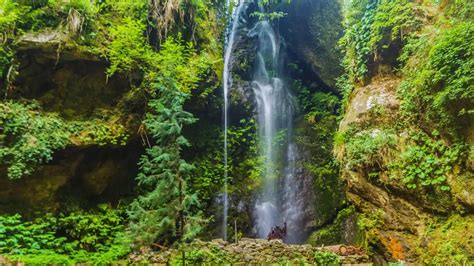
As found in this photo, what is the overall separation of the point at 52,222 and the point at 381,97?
8.27 metres

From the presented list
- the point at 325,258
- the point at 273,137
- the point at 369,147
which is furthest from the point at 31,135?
the point at 273,137

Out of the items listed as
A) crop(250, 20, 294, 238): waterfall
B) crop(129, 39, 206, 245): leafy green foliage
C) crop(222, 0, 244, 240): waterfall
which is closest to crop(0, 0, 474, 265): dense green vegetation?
crop(129, 39, 206, 245): leafy green foliage

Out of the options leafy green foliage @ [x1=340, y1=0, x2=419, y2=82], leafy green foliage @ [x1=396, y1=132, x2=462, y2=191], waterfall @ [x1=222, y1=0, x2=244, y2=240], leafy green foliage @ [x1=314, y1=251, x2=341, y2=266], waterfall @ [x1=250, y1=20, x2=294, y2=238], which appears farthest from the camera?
waterfall @ [x1=250, y1=20, x2=294, y2=238]

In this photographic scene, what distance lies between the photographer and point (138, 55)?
8.79 meters

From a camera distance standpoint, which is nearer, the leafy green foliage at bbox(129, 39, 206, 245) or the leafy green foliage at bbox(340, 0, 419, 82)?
the leafy green foliage at bbox(129, 39, 206, 245)

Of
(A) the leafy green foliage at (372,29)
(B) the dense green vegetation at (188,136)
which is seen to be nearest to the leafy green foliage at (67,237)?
(B) the dense green vegetation at (188,136)

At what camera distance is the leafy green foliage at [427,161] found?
19.0ft

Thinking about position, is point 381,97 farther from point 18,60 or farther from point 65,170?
point 18,60

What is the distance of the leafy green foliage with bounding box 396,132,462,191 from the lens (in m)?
5.80

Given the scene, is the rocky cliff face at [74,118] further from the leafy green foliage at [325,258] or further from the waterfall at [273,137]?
the leafy green foliage at [325,258]

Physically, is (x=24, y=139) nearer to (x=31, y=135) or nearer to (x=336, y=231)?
(x=31, y=135)

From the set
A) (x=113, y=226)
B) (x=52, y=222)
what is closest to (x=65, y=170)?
(x=52, y=222)

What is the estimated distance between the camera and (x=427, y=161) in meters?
6.06

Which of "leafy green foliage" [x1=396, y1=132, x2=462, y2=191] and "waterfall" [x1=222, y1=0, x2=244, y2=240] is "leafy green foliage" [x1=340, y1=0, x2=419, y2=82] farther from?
"waterfall" [x1=222, y1=0, x2=244, y2=240]
